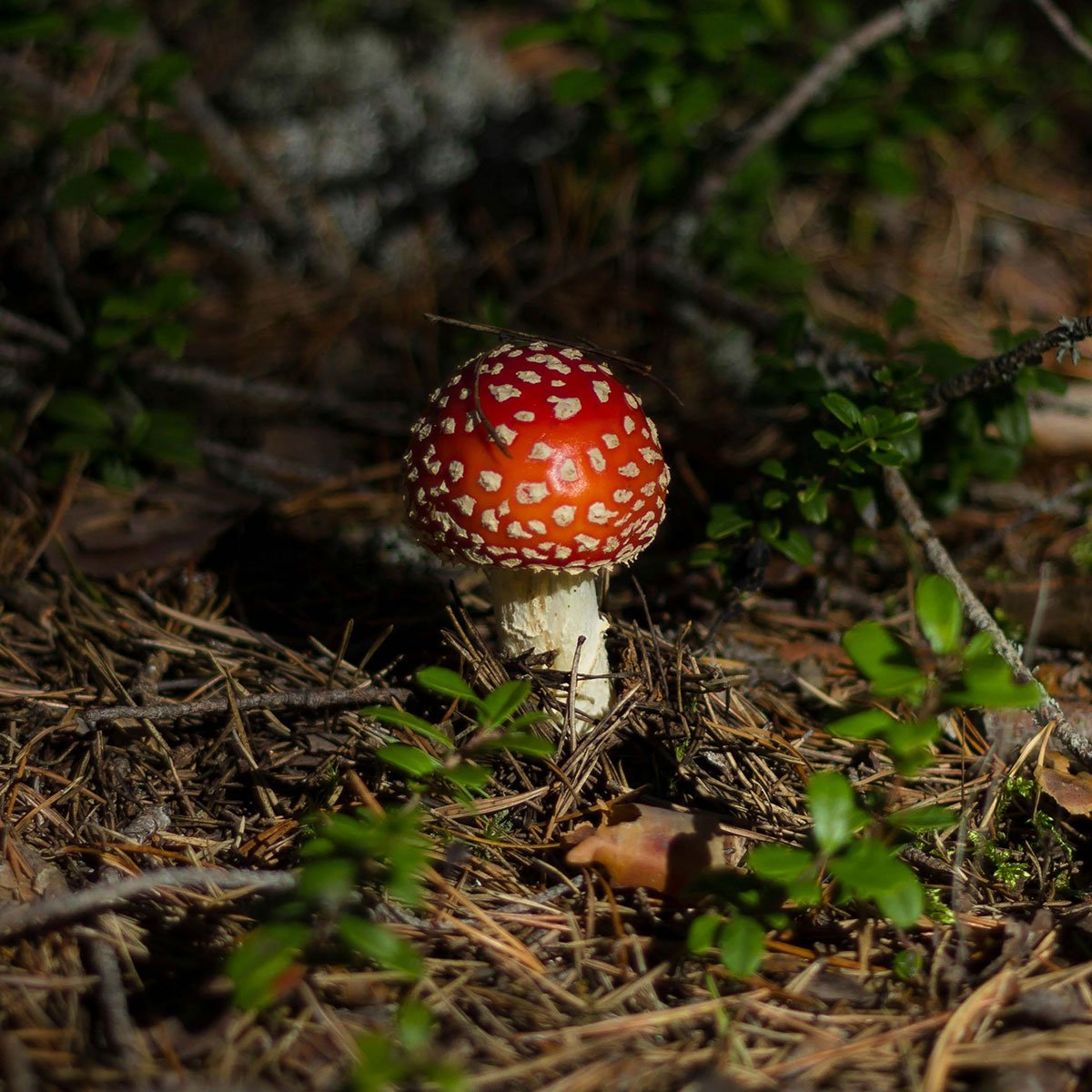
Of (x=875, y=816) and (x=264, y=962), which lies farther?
(x=875, y=816)

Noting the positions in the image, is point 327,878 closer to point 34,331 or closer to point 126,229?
point 126,229

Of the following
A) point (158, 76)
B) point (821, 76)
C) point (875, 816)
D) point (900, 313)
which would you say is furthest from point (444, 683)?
point (821, 76)

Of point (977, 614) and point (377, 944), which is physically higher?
point (377, 944)

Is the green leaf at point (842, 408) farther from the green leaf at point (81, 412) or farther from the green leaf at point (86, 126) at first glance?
the green leaf at point (81, 412)

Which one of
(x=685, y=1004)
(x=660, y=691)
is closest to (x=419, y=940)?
(x=685, y=1004)

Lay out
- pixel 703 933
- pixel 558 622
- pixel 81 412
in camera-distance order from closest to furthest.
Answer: pixel 703 933 → pixel 558 622 → pixel 81 412

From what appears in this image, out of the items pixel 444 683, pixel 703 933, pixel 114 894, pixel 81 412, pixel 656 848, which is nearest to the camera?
pixel 114 894

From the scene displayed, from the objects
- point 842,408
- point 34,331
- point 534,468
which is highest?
point 34,331
